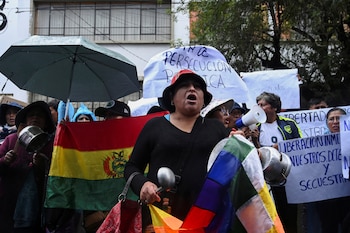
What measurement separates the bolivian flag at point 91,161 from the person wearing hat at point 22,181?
14cm

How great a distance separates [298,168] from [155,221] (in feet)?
7.45

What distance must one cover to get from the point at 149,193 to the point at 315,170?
2469 millimetres

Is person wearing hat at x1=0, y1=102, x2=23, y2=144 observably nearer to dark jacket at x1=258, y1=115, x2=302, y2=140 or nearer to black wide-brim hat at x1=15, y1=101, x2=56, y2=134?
black wide-brim hat at x1=15, y1=101, x2=56, y2=134

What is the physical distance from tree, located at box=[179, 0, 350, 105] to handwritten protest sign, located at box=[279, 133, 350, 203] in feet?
21.2

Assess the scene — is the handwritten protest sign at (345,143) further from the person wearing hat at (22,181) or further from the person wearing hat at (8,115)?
the person wearing hat at (8,115)

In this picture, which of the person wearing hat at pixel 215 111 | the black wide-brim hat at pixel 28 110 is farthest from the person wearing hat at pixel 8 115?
the person wearing hat at pixel 215 111

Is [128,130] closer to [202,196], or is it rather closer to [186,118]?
[186,118]

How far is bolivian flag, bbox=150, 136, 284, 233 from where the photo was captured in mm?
2508

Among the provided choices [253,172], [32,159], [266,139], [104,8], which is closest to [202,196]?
[253,172]

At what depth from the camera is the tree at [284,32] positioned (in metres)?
11.2

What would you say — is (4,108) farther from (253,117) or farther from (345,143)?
(345,143)

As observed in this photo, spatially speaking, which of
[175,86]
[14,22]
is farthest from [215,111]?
[14,22]

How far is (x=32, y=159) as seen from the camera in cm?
414

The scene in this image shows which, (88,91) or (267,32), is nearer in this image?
(88,91)
